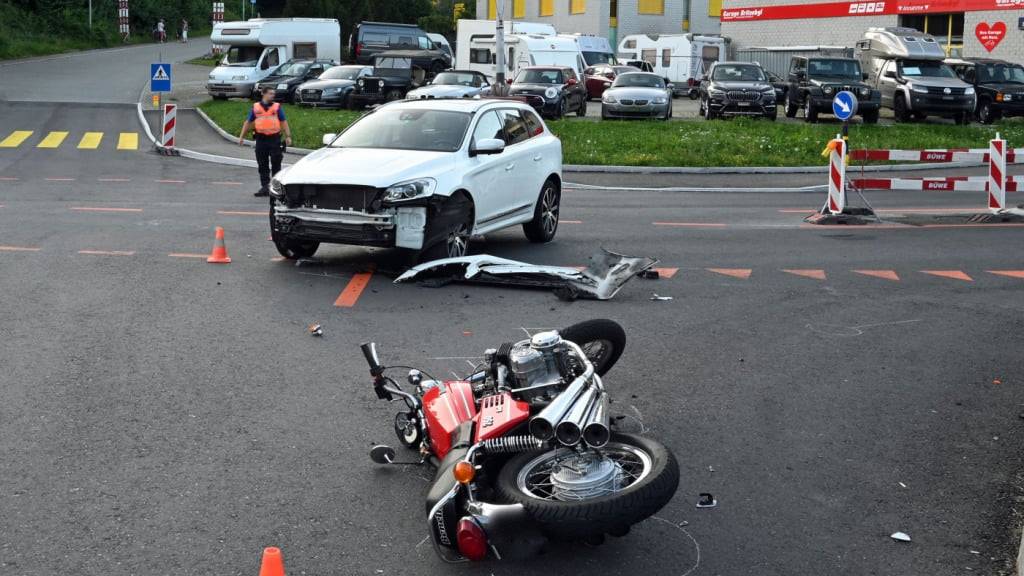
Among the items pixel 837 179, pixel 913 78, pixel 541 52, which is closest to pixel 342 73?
pixel 541 52

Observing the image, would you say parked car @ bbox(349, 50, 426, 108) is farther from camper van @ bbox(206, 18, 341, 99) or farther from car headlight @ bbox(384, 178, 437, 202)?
car headlight @ bbox(384, 178, 437, 202)

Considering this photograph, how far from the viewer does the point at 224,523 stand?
5.88 m

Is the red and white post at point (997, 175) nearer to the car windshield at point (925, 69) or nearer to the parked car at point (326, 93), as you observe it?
the car windshield at point (925, 69)

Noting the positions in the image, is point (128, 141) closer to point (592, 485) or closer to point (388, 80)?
point (388, 80)

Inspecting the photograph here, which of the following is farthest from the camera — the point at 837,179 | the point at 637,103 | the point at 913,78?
the point at 913,78

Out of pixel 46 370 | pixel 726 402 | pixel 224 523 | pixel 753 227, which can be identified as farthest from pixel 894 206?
pixel 224 523

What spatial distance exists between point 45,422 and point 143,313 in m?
3.18

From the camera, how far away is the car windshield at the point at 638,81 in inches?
1411

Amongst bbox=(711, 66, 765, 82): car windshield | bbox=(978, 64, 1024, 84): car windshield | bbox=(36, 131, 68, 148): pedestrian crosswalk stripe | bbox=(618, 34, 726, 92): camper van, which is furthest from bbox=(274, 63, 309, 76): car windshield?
bbox=(978, 64, 1024, 84): car windshield

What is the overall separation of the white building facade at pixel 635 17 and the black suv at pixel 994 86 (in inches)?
1319

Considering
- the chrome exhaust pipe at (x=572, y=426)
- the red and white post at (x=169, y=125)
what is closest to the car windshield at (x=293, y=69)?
the red and white post at (x=169, y=125)

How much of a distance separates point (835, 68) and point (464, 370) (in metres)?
30.2

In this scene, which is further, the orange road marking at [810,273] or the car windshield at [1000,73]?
the car windshield at [1000,73]

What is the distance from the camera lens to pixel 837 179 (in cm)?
1744
